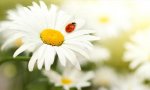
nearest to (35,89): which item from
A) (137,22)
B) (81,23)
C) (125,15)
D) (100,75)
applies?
(81,23)

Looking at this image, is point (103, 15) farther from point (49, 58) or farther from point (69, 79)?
point (49, 58)

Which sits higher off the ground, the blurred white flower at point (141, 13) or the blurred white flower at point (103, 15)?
the blurred white flower at point (141, 13)

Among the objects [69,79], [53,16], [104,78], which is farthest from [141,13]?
[53,16]

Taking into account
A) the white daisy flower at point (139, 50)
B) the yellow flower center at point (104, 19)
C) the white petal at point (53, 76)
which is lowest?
the white petal at point (53, 76)

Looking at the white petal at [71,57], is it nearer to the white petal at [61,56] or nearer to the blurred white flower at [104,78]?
the white petal at [61,56]

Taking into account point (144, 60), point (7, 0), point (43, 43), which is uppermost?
point (7, 0)

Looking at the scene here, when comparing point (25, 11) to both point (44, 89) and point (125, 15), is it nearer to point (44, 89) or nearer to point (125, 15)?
point (44, 89)

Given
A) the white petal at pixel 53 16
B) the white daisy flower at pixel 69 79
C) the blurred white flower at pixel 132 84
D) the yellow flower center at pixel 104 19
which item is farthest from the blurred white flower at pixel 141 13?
the white petal at pixel 53 16
